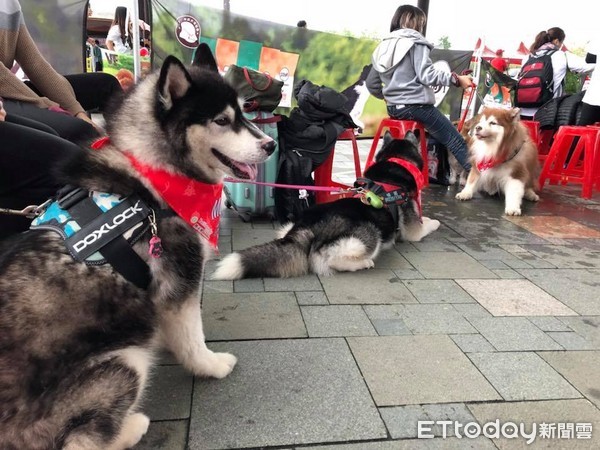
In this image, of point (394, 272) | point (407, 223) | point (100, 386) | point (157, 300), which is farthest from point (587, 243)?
point (100, 386)

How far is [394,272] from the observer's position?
3621mm

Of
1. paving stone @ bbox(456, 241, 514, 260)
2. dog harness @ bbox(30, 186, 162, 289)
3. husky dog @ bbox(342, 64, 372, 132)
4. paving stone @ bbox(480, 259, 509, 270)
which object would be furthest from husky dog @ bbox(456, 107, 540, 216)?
husky dog @ bbox(342, 64, 372, 132)

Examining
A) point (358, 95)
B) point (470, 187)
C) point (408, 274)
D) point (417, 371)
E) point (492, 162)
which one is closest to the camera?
point (417, 371)

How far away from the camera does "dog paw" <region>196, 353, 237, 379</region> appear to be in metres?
2.12

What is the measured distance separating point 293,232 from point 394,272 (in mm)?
959

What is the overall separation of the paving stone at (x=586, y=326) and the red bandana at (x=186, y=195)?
8.00ft

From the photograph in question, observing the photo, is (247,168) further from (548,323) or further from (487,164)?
(487,164)

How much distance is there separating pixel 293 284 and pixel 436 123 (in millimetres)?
3577

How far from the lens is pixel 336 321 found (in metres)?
2.75

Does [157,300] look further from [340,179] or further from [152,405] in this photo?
[340,179]

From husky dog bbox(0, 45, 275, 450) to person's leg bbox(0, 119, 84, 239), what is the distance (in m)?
0.55

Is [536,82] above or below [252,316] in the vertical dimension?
above

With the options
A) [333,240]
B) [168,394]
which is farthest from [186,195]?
[333,240]

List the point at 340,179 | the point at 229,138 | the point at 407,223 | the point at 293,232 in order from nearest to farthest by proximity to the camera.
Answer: the point at 229,138
the point at 293,232
the point at 407,223
the point at 340,179
